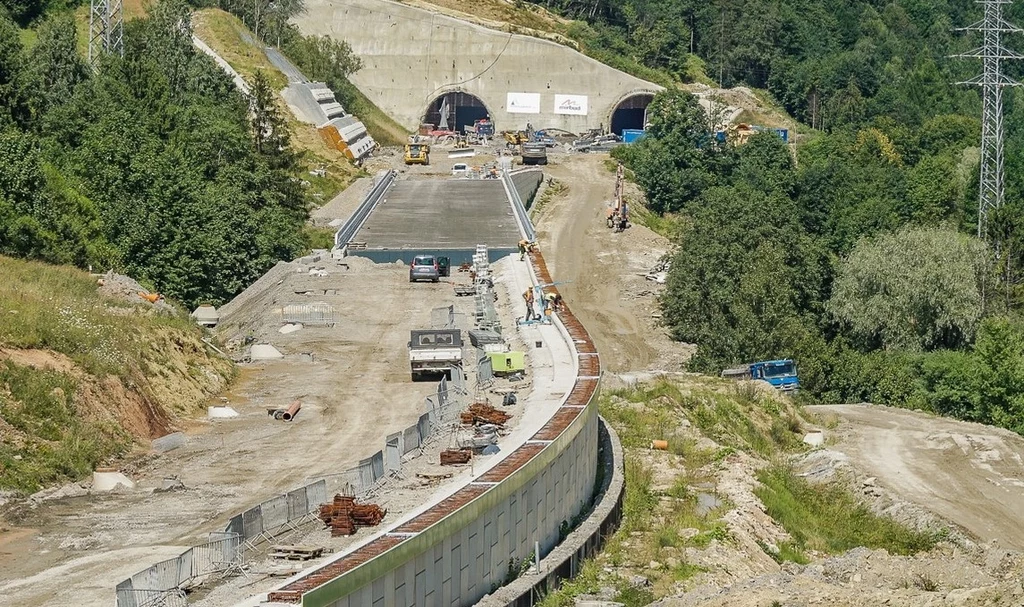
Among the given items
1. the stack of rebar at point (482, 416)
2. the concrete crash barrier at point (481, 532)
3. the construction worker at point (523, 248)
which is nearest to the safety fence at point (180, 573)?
the concrete crash barrier at point (481, 532)

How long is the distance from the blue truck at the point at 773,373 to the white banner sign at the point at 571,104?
8098 cm

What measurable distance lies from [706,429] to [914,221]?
2198 inches

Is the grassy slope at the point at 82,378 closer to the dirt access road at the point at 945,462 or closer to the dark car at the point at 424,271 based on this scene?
the dark car at the point at 424,271

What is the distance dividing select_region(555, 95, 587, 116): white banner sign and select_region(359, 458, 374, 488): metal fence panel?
374ft

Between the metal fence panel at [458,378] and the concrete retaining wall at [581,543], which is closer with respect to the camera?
the concrete retaining wall at [581,543]

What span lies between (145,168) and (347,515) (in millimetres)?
41978

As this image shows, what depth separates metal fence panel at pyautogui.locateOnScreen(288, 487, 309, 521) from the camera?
27297mm

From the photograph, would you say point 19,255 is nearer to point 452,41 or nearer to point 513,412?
point 513,412

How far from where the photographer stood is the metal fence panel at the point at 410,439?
32531 mm

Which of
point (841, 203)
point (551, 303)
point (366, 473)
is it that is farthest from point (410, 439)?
point (841, 203)

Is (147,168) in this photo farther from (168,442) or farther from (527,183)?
(527,183)

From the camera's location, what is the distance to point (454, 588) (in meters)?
27.1

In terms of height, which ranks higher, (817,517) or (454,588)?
(454,588)

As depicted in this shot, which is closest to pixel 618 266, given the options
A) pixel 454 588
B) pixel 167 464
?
pixel 167 464
